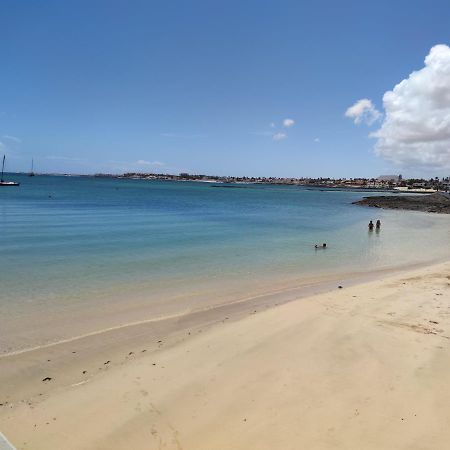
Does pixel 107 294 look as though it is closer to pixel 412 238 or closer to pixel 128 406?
pixel 128 406

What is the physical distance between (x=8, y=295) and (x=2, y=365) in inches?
197

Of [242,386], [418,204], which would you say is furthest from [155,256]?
[418,204]

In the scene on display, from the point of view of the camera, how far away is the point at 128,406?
19.6 ft

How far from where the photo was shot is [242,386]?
6547 mm

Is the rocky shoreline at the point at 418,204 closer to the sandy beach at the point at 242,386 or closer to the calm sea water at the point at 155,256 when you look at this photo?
the calm sea water at the point at 155,256

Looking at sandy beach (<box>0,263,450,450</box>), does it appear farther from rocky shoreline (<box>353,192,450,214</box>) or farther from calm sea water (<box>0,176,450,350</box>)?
rocky shoreline (<box>353,192,450,214</box>)

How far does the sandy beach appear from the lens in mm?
5254

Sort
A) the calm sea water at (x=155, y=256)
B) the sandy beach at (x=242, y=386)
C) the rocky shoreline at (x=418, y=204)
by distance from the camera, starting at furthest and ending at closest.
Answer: the rocky shoreline at (x=418, y=204) → the calm sea water at (x=155, y=256) → the sandy beach at (x=242, y=386)

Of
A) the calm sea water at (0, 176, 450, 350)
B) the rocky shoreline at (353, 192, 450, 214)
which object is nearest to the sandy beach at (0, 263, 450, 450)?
the calm sea water at (0, 176, 450, 350)

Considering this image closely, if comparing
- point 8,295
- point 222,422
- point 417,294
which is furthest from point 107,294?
point 417,294

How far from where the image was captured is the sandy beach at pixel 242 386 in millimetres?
5254

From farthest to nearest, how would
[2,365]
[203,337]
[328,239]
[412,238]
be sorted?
1. [412,238]
2. [328,239]
3. [203,337]
4. [2,365]

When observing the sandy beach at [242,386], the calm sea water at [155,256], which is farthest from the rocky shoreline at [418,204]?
the sandy beach at [242,386]

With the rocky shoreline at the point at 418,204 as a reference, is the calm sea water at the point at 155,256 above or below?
below
